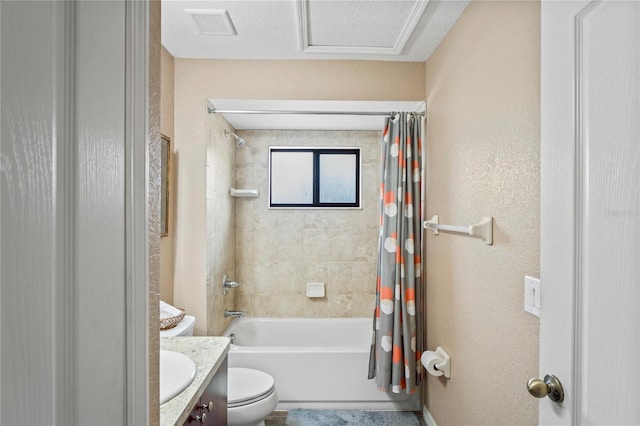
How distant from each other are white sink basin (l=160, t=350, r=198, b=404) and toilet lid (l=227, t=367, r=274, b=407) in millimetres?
963

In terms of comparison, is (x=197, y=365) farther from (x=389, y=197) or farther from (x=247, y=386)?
(x=389, y=197)

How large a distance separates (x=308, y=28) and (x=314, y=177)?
5.36ft

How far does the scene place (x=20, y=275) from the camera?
30 centimetres

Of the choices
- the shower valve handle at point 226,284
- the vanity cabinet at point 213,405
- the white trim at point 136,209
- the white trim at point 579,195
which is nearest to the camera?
the white trim at point 136,209

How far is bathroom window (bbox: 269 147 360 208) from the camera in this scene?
357 cm

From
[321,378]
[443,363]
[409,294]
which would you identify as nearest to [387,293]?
[409,294]

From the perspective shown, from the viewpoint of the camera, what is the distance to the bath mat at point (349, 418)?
2482 millimetres

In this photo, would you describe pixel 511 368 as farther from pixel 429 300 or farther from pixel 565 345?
pixel 429 300

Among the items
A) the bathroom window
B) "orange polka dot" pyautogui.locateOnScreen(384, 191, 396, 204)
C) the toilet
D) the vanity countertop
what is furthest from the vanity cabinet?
the bathroom window

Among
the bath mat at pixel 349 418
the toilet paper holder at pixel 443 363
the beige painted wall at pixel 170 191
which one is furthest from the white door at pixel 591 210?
the beige painted wall at pixel 170 191

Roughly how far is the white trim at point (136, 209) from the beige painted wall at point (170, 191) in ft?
6.46

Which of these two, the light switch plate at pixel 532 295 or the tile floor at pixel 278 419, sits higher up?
the light switch plate at pixel 532 295

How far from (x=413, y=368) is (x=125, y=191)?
2.44 m

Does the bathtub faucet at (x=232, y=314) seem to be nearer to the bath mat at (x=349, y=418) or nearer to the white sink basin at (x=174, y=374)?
the bath mat at (x=349, y=418)
